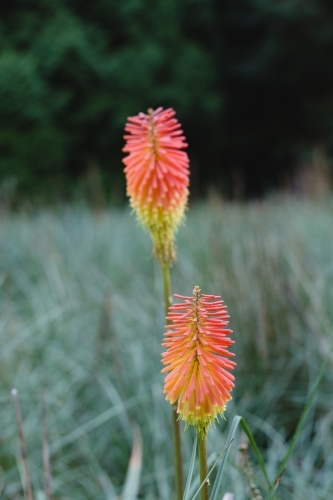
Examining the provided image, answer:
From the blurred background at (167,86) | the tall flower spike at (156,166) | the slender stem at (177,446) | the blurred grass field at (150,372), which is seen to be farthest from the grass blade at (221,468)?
the blurred background at (167,86)

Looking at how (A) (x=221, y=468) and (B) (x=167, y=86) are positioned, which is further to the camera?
(B) (x=167, y=86)

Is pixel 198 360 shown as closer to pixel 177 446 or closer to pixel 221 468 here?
pixel 221 468

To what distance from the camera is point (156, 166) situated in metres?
0.96

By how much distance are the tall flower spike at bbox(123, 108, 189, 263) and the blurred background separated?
8099mm

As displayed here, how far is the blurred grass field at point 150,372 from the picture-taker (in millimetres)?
1917

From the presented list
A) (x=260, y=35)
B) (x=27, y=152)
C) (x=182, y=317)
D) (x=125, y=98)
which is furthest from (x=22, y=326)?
(x=260, y=35)

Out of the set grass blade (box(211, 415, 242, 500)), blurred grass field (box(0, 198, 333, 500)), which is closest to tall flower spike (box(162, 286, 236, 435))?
grass blade (box(211, 415, 242, 500))

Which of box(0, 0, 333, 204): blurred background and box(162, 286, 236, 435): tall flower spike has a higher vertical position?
box(0, 0, 333, 204): blurred background

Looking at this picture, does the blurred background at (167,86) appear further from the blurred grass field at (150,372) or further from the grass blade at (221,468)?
the grass blade at (221,468)

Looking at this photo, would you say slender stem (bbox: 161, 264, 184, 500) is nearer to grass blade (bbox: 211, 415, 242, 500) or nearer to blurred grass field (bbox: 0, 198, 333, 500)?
grass blade (bbox: 211, 415, 242, 500)

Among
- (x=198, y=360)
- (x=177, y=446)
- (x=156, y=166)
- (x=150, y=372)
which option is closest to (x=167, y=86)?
(x=150, y=372)

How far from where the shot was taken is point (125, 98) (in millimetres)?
11164

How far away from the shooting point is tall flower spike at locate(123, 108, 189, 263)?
0.95 meters

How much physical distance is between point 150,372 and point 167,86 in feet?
32.9
